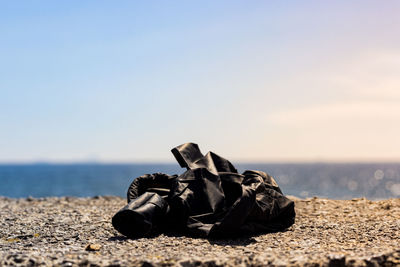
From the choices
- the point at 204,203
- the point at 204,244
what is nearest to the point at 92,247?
the point at 204,244

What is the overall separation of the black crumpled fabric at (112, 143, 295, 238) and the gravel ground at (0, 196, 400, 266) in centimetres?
28

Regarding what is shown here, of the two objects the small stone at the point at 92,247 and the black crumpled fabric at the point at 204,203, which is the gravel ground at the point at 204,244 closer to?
the small stone at the point at 92,247

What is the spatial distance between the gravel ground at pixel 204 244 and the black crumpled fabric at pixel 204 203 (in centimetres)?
28

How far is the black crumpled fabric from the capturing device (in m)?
7.87

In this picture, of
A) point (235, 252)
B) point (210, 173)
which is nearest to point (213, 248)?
point (235, 252)

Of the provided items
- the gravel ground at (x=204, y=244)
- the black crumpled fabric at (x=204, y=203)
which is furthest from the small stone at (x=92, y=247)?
the black crumpled fabric at (x=204, y=203)

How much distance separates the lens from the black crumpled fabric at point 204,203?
7.87 metres

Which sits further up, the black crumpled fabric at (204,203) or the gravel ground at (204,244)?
the black crumpled fabric at (204,203)

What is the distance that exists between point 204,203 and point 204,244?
1322 mm

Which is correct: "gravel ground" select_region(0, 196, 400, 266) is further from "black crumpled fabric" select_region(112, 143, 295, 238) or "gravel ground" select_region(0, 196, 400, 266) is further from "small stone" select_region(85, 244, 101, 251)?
"black crumpled fabric" select_region(112, 143, 295, 238)

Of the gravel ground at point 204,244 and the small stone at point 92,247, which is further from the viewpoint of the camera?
the small stone at point 92,247

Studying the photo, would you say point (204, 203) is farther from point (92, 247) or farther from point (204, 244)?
point (92, 247)

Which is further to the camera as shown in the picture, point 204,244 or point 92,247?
point 204,244

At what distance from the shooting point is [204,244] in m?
7.34
